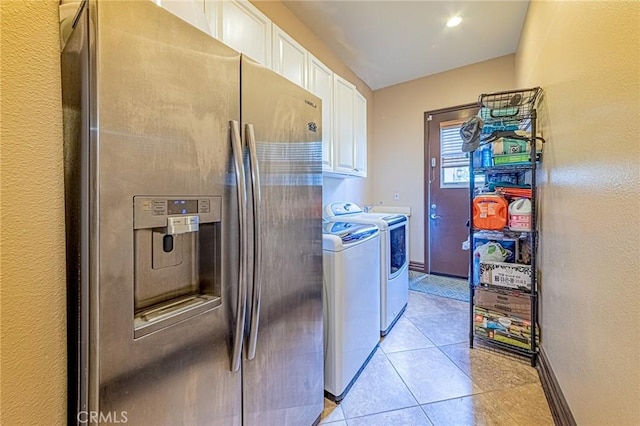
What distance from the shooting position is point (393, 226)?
8.23 ft

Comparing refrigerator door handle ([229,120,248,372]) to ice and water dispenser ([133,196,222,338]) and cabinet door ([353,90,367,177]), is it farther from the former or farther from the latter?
cabinet door ([353,90,367,177])

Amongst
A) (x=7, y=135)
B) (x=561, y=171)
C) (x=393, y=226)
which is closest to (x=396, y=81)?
(x=393, y=226)

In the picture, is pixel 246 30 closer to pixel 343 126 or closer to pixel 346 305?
pixel 343 126

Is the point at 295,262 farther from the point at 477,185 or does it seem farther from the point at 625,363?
the point at 477,185

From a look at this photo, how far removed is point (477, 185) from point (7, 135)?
2.96 meters

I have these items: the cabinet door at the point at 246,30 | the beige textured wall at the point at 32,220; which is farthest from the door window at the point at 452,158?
the beige textured wall at the point at 32,220

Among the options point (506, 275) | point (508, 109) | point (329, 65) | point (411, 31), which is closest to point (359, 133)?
point (329, 65)

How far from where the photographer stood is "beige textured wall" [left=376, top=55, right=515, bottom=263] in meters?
3.63

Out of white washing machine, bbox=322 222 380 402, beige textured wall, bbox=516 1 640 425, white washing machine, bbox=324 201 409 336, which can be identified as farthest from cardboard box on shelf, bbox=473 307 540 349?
white washing machine, bbox=322 222 380 402

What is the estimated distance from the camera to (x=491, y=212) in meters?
2.07

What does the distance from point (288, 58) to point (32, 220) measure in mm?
1854

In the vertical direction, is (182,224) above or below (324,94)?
below

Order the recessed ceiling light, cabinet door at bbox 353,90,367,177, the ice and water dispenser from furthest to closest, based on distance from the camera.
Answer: cabinet door at bbox 353,90,367,177 < the recessed ceiling light < the ice and water dispenser

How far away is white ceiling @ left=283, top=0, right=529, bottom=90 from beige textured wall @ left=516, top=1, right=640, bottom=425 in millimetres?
976
